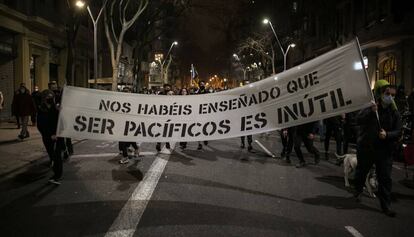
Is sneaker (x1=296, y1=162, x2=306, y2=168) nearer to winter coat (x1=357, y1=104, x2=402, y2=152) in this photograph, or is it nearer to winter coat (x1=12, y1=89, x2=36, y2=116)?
winter coat (x1=357, y1=104, x2=402, y2=152)

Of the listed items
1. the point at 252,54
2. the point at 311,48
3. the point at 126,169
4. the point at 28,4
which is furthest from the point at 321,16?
the point at 126,169

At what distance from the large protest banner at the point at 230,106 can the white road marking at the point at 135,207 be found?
3.30ft

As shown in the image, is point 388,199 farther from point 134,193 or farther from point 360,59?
point 134,193

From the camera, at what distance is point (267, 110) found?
637cm

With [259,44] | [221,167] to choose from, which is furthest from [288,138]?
[259,44]

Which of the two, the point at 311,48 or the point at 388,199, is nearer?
the point at 388,199

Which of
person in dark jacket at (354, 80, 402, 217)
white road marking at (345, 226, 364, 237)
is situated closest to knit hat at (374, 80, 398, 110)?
person in dark jacket at (354, 80, 402, 217)

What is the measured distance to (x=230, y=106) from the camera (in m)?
6.54

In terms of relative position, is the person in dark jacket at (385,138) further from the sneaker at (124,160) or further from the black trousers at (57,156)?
the sneaker at (124,160)

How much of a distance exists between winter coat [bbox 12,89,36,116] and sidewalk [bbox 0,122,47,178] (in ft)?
2.92

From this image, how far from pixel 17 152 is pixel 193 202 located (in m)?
7.16

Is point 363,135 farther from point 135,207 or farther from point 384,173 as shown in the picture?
point 135,207

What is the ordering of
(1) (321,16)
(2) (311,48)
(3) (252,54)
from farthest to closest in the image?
(3) (252,54)
(2) (311,48)
(1) (321,16)

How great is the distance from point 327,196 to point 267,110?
2.05 metres
